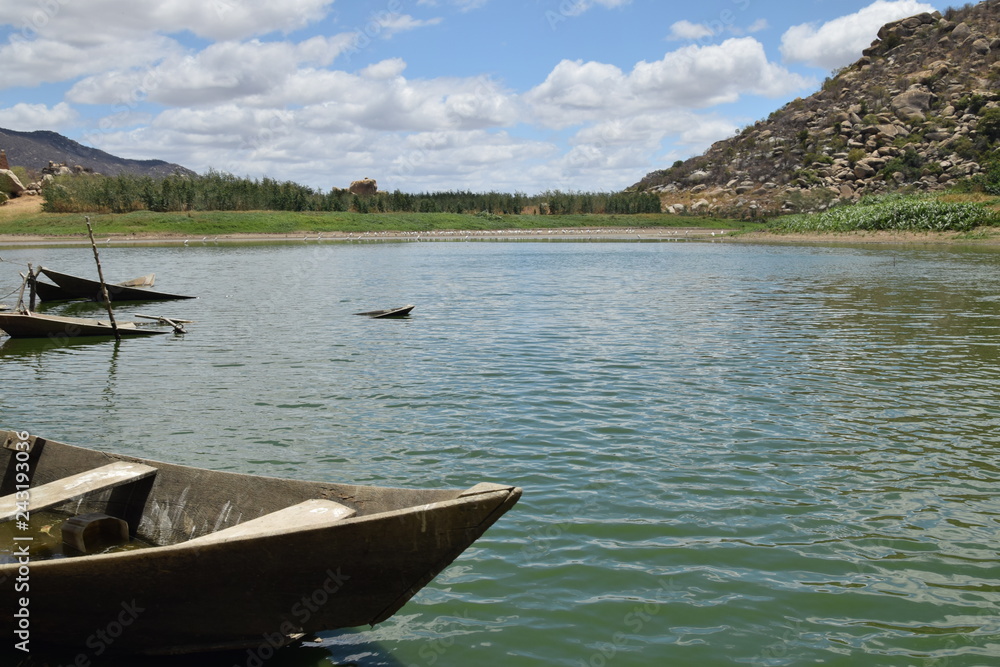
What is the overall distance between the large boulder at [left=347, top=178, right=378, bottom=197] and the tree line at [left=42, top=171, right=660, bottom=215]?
16.0 feet

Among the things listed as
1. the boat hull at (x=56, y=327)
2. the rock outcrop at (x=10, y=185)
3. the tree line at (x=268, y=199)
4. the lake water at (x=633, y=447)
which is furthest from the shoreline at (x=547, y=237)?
the boat hull at (x=56, y=327)

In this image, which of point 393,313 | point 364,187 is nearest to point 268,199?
point 364,187

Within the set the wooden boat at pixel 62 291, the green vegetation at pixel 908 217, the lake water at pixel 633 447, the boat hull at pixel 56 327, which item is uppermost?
the green vegetation at pixel 908 217

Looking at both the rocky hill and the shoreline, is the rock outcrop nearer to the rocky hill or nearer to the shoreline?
the shoreline

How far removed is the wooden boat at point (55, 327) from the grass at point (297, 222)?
56142 mm

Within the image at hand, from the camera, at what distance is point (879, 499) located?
7.75 metres

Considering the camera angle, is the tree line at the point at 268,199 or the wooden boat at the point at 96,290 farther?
the tree line at the point at 268,199

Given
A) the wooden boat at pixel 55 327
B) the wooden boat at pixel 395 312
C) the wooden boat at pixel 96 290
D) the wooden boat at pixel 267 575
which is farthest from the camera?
the wooden boat at pixel 96 290

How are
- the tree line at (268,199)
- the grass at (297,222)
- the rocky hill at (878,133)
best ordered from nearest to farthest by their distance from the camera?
the grass at (297,222) → the tree line at (268,199) → the rocky hill at (878,133)

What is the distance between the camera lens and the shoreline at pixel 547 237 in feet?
181

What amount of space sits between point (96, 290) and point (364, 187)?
80663mm

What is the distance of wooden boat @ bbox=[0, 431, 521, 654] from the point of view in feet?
13.9

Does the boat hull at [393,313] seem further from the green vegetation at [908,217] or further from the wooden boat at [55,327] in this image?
the green vegetation at [908,217]

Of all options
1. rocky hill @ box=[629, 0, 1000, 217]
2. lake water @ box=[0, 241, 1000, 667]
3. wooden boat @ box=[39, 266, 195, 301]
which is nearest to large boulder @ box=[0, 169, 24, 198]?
wooden boat @ box=[39, 266, 195, 301]
